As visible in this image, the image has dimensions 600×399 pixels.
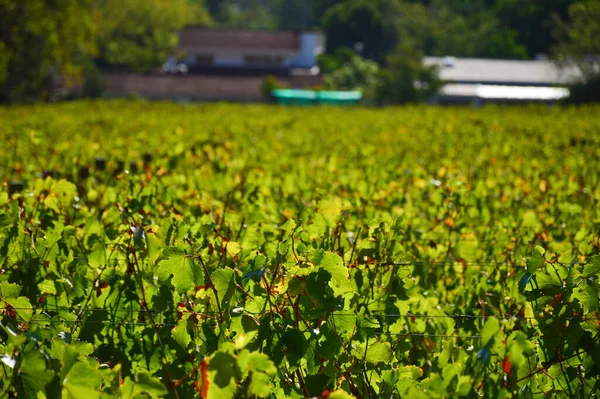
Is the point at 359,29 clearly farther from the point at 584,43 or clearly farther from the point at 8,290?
the point at 8,290

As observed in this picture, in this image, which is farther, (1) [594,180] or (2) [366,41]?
(2) [366,41]

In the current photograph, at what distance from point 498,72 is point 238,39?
2362 cm

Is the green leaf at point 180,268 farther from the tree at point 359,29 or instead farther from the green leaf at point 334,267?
the tree at point 359,29

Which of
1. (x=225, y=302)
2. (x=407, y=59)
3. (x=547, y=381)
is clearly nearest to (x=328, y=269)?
(x=225, y=302)

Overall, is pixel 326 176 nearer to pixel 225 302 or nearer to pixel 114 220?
pixel 114 220

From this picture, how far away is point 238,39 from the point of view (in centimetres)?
7594

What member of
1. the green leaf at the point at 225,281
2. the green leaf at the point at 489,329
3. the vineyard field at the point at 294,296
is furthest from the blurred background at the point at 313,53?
the green leaf at the point at 489,329

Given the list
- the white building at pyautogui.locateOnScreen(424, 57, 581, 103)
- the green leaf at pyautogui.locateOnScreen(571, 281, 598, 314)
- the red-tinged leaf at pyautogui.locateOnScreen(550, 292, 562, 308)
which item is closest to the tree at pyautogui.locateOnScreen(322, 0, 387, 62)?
the white building at pyautogui.locateOnScreen(424, 57, 581, 103)

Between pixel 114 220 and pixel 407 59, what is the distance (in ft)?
156

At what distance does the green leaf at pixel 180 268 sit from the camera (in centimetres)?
275

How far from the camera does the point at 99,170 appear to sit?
7.17 m

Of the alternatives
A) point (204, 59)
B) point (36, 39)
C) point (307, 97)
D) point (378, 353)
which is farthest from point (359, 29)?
point (378, 353)

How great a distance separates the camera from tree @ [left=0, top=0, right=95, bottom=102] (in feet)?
99.5

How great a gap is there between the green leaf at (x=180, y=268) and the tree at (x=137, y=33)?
220 ft
